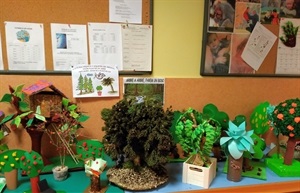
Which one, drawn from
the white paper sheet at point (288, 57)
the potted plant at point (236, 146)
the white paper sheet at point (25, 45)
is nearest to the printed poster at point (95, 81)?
the white paper sheet at point (25, 45)

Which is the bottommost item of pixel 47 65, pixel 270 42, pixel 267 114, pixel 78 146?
pixel 78 146

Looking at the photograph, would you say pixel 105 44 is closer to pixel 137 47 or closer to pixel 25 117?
pixel 137 47

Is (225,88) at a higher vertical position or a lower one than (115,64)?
lower

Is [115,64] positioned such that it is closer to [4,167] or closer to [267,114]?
[4,167]

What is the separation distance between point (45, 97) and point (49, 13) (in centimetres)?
36

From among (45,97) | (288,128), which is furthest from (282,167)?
(45,97)

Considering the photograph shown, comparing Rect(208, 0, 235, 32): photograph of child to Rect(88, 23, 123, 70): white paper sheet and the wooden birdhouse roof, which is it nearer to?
Rect(88, 23, 123, 70): white paper sheet

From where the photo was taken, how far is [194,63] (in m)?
1.23

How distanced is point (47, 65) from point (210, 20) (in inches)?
31.3

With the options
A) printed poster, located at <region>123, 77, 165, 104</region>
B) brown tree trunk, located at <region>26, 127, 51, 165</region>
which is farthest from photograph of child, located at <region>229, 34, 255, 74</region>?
brown tree trunk, located at <region>26, 127, 51, 165</region>

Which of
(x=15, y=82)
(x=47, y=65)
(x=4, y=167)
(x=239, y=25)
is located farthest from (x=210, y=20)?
Answer: (x=4, y=167)

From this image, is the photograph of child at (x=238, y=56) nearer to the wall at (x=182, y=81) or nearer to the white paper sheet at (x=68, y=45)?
the wall at (x=182, y=81)

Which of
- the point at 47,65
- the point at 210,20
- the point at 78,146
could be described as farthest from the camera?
the point at 210,20

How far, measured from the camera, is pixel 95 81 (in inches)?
44.1
